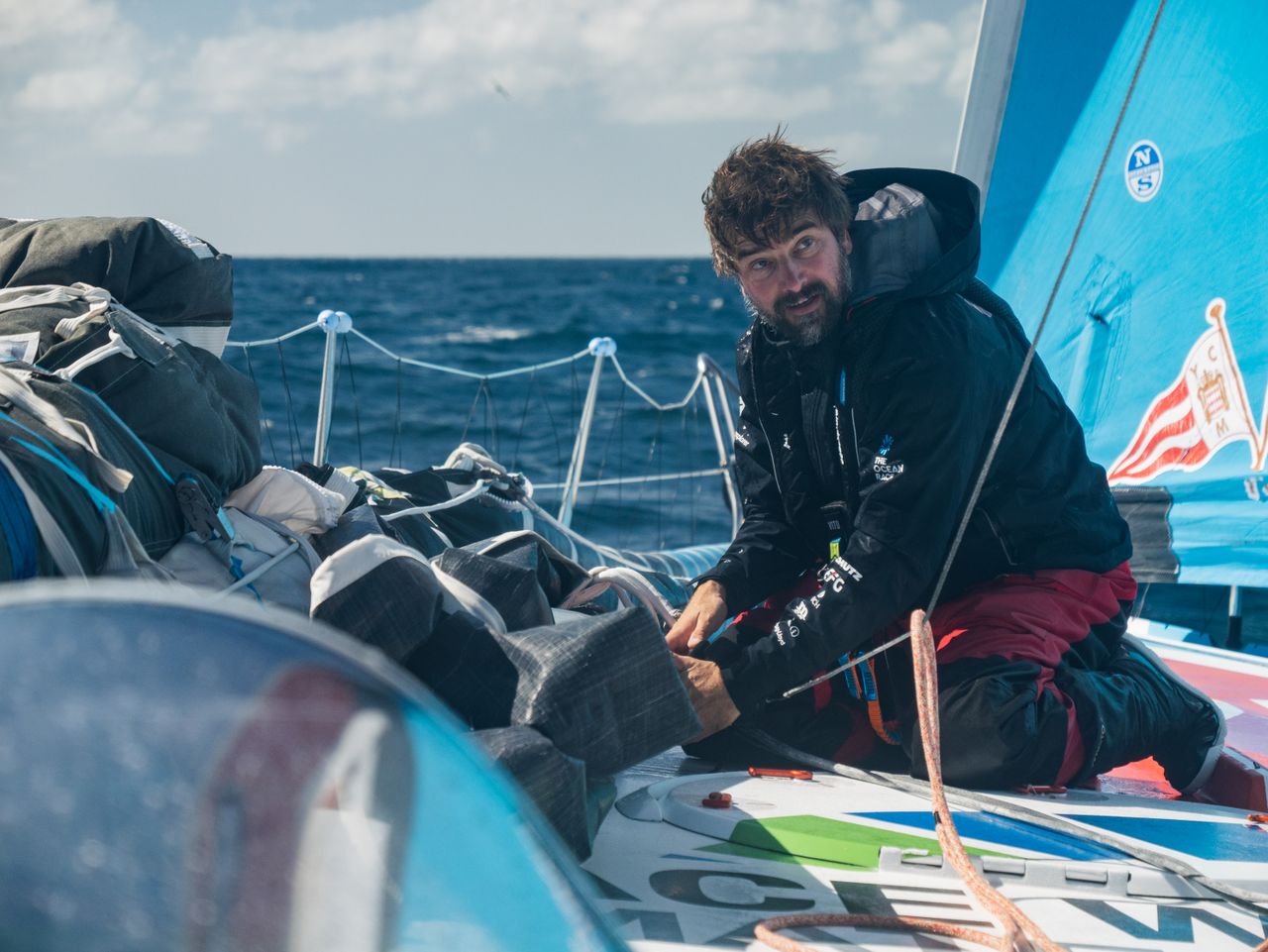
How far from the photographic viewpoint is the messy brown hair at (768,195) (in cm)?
188

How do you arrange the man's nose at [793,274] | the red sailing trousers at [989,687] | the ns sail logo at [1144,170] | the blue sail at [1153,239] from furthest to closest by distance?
the ns sail logo at [1144,170] → the blue sail at [1153,239] → the man's nose at [793,274] → the red sailing trousers at [989,687]

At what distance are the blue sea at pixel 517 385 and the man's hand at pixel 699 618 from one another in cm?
→ 149

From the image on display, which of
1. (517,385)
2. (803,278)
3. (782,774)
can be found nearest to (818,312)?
(803,278)

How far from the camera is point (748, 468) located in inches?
87.6

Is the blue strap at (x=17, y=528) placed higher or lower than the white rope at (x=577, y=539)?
higher

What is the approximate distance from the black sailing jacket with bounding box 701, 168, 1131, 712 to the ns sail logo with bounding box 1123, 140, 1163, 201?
6.25 feet

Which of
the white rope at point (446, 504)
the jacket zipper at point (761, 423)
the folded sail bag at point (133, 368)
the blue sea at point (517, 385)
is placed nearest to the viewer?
the folded sail bag at point (133, 368)

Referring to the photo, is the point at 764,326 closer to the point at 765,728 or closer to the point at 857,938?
the point at 765,728

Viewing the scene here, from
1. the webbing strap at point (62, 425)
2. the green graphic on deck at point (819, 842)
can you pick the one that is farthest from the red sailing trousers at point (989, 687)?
the webbing strap at point (62, 425)

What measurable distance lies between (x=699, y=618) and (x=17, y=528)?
103 centimetres

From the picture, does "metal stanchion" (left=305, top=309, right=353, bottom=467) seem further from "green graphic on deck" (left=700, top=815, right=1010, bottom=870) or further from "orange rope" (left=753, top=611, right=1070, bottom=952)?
"orange rope" (left=753, top=611, right=1070, bottom=952)

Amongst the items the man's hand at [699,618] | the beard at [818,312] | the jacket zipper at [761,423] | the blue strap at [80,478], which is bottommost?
the man's hand at [699,618]

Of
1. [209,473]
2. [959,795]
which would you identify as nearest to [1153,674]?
[959,795]

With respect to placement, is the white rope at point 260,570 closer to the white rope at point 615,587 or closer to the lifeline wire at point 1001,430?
the white rope at point 615,587
